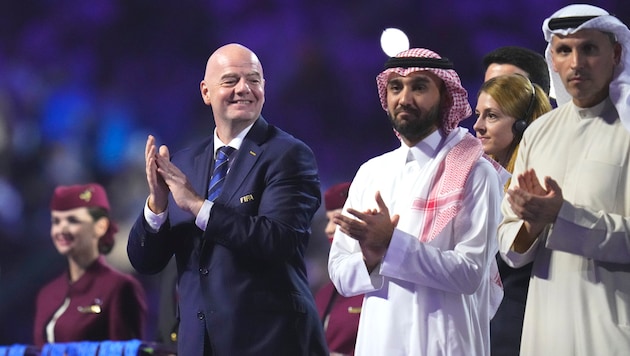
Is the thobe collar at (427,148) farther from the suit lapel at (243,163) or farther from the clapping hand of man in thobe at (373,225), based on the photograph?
the suit lapel at (243,163)

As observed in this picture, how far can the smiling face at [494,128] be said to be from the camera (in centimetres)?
436

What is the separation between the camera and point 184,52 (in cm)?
713

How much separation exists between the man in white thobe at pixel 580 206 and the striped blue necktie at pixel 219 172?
1060 mm

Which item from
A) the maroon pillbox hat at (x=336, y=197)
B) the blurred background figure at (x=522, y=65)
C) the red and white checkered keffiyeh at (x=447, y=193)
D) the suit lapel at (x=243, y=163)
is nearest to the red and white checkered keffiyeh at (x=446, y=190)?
the red and white checkered keffiyeh at (x=447, y=193)

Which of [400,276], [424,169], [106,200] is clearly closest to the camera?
[400,276]

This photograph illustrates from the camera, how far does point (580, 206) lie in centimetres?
309

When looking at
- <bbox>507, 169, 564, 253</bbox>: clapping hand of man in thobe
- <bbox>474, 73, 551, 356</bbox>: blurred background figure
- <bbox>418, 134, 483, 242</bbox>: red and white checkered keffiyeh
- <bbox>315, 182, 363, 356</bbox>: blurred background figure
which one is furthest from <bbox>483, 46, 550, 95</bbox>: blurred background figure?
<bbox>507, 169, 564, 253</bbox>: clapping hand of man in thobe

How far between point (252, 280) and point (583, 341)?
115 centimetres

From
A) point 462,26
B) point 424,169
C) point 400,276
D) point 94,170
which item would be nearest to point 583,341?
point 400,276

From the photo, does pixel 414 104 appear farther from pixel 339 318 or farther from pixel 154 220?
pixel 339 318

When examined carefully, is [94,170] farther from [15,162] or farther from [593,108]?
[593,108]

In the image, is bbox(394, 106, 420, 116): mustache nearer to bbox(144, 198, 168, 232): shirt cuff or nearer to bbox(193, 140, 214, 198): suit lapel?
bbox(193, 140, 214, 198): suit lapel

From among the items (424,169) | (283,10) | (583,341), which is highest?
(283,10)

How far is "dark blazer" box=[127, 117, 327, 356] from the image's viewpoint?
3627 mm
